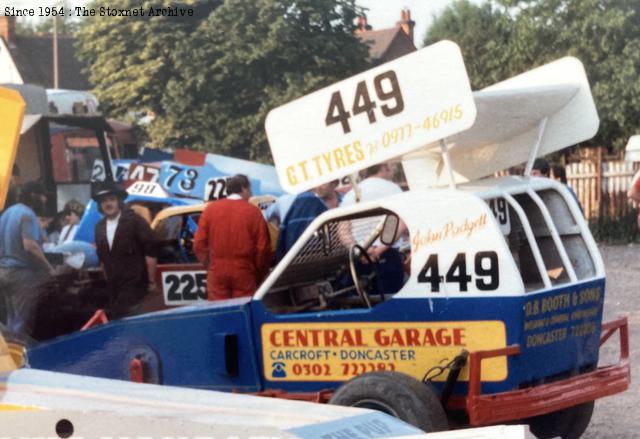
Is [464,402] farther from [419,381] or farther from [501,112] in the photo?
[501,112]

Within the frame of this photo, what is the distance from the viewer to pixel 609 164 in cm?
3316

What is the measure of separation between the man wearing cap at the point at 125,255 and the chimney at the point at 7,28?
2439 inches

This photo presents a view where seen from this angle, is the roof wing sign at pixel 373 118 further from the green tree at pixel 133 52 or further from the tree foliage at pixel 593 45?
the green tree at pixel 133 52

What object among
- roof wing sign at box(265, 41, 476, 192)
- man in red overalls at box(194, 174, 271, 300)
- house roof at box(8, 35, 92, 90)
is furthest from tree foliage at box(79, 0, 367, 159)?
roof wing sign at box(265, 41, 476, 192)

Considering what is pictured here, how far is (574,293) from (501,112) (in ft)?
3.83

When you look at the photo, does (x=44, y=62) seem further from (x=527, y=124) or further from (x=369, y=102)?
(x=369, y=102)

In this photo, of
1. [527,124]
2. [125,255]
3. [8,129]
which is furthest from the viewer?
[125,255]

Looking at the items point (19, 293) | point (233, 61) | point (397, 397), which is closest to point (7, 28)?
point (233, 61)

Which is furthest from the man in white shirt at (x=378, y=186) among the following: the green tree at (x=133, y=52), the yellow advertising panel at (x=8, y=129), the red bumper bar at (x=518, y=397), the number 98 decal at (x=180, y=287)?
the green tree at (x=133, y=52)

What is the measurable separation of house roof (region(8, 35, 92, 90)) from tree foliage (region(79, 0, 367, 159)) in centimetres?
2774

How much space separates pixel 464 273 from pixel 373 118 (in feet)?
3.44

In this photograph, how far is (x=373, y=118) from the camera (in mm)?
8203

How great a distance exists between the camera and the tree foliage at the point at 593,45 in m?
36.3

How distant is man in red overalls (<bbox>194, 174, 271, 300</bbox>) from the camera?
10.2 m
